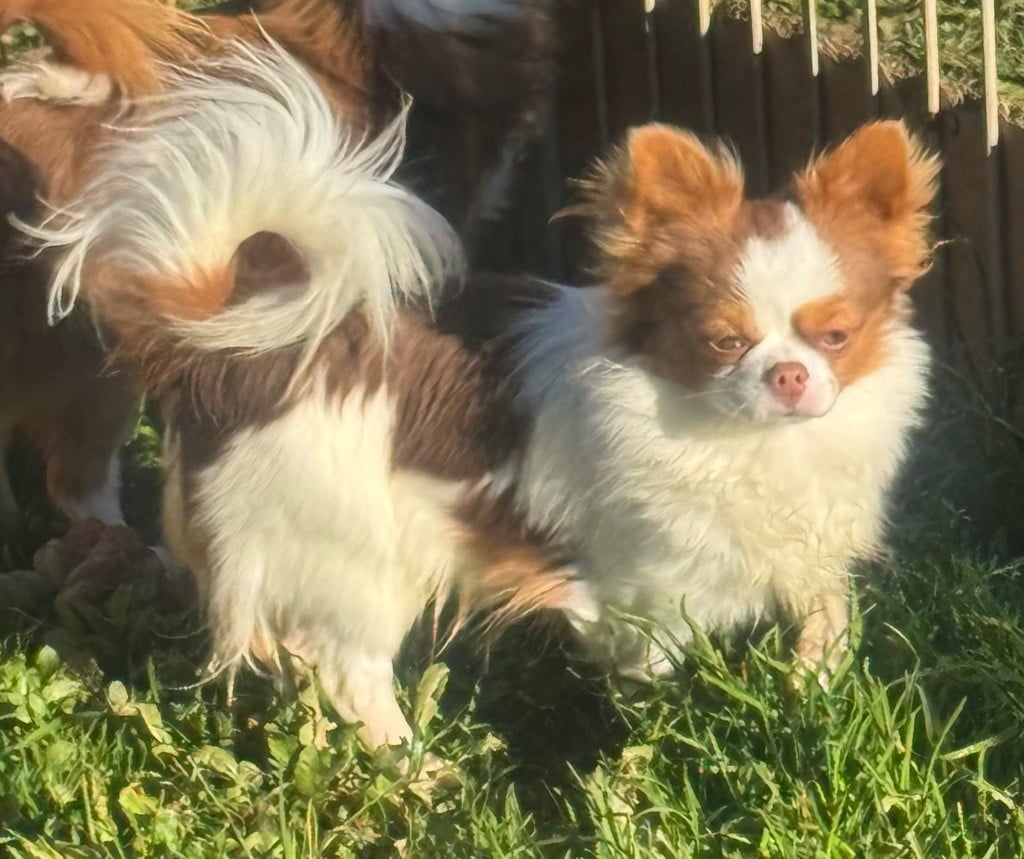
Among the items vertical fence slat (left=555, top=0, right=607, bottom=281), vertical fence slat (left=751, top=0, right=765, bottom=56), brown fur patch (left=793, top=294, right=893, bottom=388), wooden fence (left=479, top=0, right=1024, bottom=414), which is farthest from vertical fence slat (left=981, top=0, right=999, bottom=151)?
vertical fence slat (left=555, top=0, right=607, bottom=281)

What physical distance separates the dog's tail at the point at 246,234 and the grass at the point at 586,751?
799 mm

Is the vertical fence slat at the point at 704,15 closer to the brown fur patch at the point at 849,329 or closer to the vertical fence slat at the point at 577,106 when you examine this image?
the vertical fence slat at the point at 577,106

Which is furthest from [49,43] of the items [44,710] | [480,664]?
[480,664]

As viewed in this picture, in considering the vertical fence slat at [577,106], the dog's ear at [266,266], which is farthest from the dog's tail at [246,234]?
the vertical fence slat at [577,106]

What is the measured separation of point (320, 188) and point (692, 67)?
6.88ft

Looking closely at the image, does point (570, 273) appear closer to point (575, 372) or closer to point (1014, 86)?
point (1014, 86)

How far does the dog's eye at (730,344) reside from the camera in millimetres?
2670

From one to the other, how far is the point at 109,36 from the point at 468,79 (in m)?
1.00

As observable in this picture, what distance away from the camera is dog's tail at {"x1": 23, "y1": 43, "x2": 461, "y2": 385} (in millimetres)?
2840

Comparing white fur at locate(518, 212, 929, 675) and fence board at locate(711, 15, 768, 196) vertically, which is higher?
fence board at locate(711, 15, 768, 196)

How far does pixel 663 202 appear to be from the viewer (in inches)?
109

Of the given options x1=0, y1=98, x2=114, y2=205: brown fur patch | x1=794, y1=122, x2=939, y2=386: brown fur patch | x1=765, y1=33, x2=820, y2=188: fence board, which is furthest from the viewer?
x1=765, y1=33, x2=820, y2=188: fence board

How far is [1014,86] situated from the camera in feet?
13.0

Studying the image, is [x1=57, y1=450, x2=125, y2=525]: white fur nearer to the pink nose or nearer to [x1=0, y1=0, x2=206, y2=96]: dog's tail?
[x1=0, y1=0, x2=206, y2=96]: dog's tail
